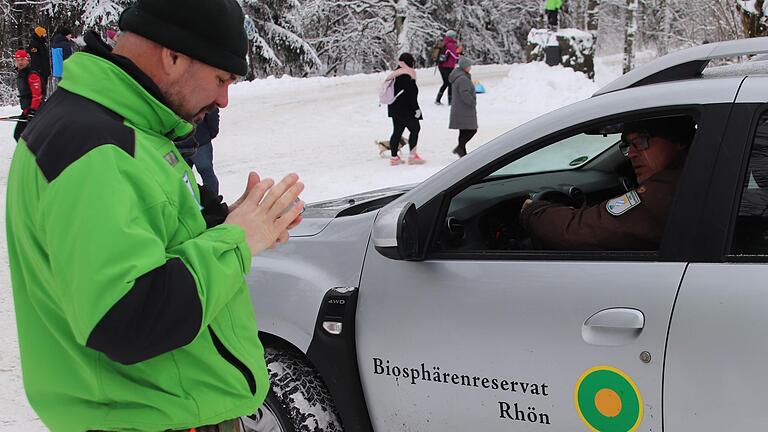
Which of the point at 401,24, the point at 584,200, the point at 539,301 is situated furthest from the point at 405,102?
the point at 401,24

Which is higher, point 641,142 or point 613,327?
point 641,142

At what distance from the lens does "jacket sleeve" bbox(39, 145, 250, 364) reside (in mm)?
1306

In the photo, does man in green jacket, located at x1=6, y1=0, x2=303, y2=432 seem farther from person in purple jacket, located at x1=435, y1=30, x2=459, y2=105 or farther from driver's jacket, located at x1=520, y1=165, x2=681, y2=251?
person in purple jacket, located at x1=435, y1=30, x2=459, y2=105

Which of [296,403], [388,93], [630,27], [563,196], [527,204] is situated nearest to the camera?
[296,403]

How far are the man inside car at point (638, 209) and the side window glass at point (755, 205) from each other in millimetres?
206

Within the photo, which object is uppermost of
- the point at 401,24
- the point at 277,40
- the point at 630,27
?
the point at 401,24

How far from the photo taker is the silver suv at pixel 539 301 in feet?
6.79

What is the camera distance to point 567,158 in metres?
3.55

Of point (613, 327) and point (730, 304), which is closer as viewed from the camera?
point (730, 304)

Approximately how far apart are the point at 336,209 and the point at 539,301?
124cm

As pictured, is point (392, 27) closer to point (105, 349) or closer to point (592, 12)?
point (592, 12)

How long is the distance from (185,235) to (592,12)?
21.1 meters

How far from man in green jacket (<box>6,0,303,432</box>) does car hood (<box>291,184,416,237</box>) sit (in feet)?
4.32

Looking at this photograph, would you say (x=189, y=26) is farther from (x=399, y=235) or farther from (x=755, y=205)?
(x=755, y=205)
